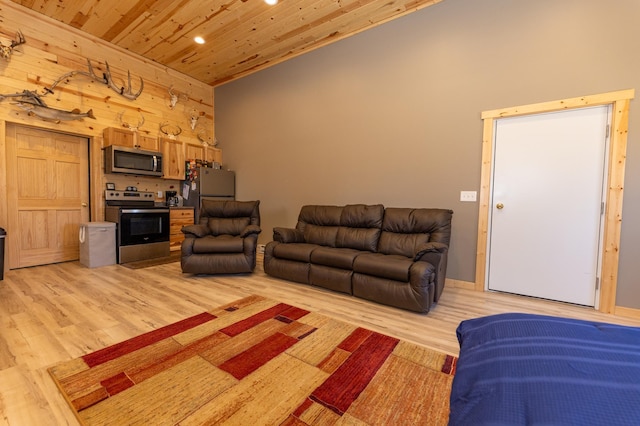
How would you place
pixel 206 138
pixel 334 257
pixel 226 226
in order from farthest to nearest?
1. pixel 206 138
2. pixel 226 226
3. pixel 334 257

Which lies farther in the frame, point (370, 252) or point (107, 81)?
point (107, 81)

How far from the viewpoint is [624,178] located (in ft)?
8.18

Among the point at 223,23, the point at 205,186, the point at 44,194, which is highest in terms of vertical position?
the point at 223,23

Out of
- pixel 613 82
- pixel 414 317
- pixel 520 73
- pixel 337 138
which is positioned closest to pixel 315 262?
pixel 414 317

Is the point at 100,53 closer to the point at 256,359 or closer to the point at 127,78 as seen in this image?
the point at 127,78

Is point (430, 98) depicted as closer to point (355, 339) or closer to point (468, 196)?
point (468, 196)

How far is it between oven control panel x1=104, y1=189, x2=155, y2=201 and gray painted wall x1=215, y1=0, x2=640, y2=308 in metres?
1.83

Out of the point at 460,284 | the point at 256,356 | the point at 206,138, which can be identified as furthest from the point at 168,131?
the point at 460,284

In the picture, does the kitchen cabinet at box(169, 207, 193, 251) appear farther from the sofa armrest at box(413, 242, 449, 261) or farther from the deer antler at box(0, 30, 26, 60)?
the sofa armrest at box(413, 242, 449, 261)

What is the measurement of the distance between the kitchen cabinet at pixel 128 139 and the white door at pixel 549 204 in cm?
501

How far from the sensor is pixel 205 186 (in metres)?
5.16

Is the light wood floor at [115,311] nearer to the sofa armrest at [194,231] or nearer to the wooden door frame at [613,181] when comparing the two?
the wooden door frame at [613,181]

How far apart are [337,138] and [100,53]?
382 centimetres

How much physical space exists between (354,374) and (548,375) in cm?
109
